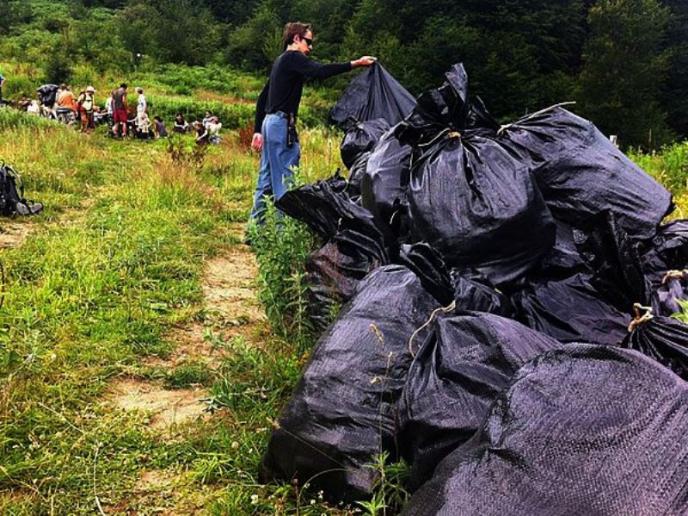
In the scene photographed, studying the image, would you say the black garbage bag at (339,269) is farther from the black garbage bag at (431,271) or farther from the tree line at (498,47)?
the tree line at (498,47)

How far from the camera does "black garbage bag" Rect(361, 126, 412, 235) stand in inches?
105

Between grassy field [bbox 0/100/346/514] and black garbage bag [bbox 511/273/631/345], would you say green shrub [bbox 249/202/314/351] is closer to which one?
grassy field [bbox 0/100/346/514]

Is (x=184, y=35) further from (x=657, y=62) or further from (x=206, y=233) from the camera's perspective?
(x=206, y=233)

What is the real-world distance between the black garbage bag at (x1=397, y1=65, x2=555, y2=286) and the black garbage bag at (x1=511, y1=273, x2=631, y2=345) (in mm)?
102

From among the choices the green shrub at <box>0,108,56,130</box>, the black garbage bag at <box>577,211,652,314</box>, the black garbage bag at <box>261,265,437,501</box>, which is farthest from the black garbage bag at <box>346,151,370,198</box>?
the green shrub at <box>0,108,56,130</box>

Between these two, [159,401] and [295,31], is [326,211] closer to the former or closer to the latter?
[159,401]

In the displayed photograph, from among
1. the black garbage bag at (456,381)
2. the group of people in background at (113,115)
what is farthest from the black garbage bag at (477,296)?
the group of people in background at (113,115)

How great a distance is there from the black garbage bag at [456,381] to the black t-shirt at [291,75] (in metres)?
3.22

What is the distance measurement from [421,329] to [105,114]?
1825 centimetres

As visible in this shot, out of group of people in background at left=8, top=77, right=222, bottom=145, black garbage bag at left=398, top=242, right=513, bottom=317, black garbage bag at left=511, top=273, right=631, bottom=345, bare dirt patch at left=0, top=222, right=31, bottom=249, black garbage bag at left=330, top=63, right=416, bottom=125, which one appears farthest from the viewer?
group of people in background at left=8, top=77, right=222, bottom=145

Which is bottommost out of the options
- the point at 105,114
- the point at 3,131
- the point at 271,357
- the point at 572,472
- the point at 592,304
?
the point at 105,114

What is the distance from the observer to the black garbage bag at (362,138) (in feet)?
13.8

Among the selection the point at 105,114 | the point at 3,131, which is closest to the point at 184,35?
the point at 105,114

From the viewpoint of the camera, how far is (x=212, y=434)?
2152 millimetres
